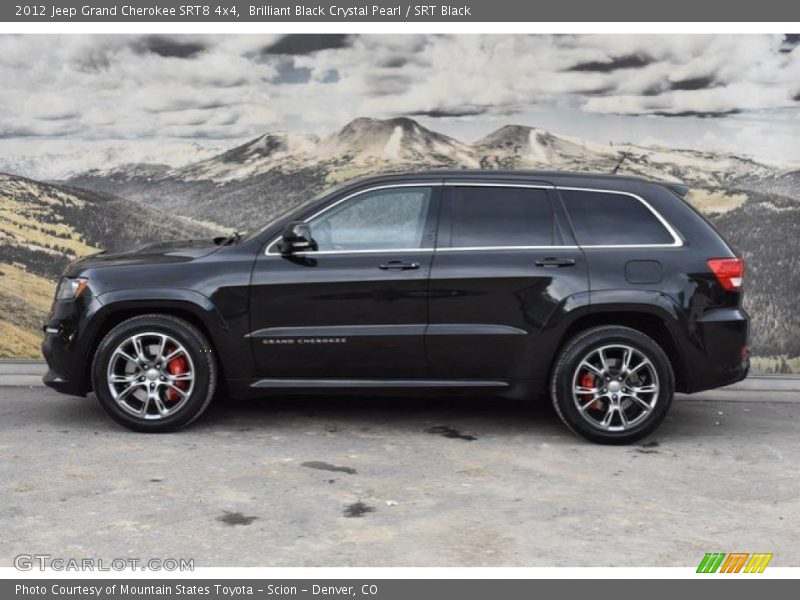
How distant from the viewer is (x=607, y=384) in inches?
285

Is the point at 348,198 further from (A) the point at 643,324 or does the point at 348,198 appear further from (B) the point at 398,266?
(A) the point at 643,324

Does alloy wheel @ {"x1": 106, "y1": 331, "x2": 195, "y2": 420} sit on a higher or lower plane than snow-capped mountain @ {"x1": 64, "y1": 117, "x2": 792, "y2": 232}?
lower

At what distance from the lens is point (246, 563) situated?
5.11 meters

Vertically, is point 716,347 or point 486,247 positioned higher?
point 486,247

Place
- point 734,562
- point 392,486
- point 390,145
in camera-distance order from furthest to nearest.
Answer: point 390,145
point 392,486
point 734,562

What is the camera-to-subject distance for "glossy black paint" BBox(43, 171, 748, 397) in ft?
23.8

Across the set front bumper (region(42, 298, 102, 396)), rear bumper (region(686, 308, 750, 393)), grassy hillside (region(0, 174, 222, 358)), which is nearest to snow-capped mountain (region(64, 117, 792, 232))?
grassy hillside (region(0, 174, 222, 358))

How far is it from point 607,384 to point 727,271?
103 cm

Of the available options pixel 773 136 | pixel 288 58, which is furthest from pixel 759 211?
pixel 288 58

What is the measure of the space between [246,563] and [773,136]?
6991 mm

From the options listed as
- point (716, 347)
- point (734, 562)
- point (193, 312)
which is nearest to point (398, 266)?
point (193, 312)

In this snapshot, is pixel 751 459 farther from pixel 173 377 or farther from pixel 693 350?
pixel 173 377

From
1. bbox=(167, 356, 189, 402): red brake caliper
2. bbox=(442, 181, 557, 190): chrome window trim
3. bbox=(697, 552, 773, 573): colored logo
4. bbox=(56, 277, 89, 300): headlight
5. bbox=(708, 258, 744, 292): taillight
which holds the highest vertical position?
bbox=(442, 181, 557, 190): chrome window trim

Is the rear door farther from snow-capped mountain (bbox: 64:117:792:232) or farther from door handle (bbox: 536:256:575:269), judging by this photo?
snow-capped mountain (bbox: 64:117:792:232)
